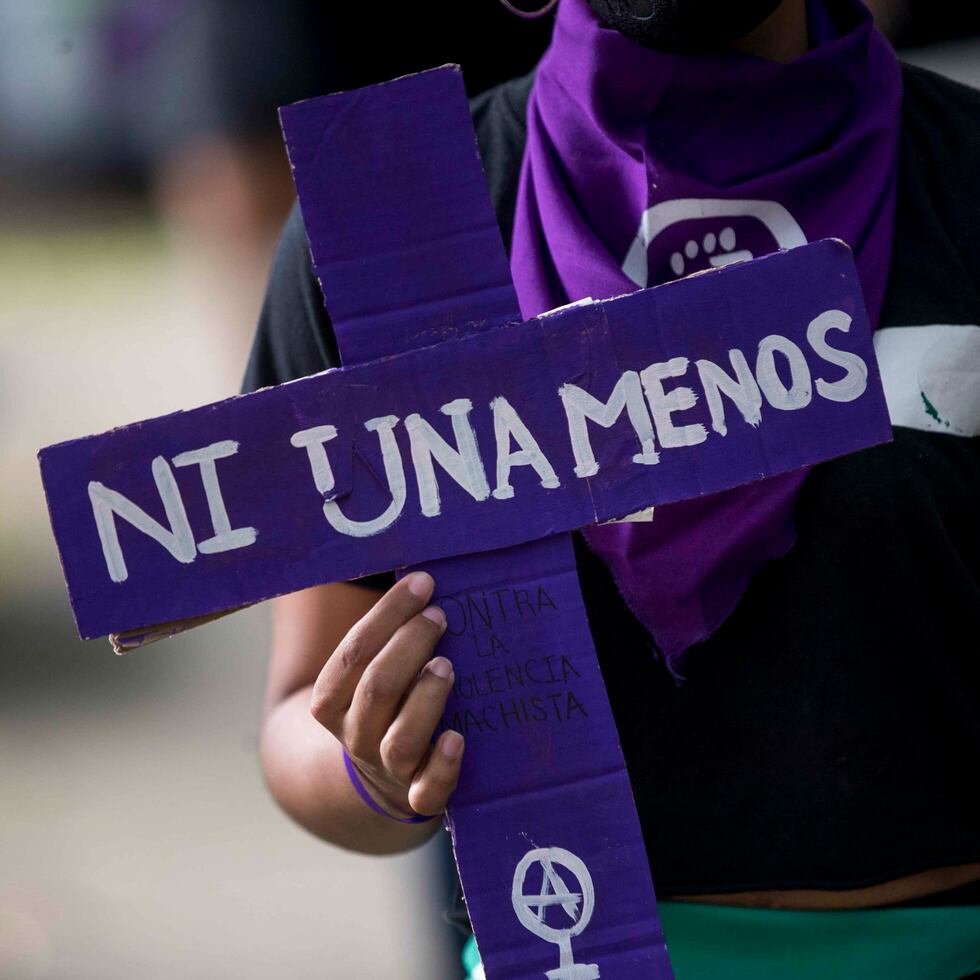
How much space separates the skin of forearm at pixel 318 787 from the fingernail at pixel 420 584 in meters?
0.29

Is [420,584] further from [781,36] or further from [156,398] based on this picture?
[156,398]

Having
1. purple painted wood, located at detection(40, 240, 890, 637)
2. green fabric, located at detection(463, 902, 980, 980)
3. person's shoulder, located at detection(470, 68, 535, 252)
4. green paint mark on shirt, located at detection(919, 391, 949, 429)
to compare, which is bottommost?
green fabric, located at detection(463, 902, 980, 980)

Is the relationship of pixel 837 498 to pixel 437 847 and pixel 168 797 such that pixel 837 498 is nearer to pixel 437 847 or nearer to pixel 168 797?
pixel 437 847

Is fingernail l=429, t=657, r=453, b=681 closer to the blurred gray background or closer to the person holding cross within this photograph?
the person holding cross

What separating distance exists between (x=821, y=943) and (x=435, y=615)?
0.50 m

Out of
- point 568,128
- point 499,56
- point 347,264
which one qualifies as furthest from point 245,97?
point 347,264

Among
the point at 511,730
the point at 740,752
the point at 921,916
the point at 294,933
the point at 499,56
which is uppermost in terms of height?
the point at 499,56

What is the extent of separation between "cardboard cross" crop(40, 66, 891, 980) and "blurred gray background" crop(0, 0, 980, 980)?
126 centimetres

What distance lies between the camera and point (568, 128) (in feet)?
3.95

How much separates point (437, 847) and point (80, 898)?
187 cm

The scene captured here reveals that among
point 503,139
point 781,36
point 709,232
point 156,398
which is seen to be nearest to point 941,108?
point 781,36

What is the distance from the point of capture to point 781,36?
123 cm

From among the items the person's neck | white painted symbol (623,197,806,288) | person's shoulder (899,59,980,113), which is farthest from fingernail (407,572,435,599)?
person's shoulder (899,59,980,113)

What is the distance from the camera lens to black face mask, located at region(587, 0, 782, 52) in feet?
3.56
